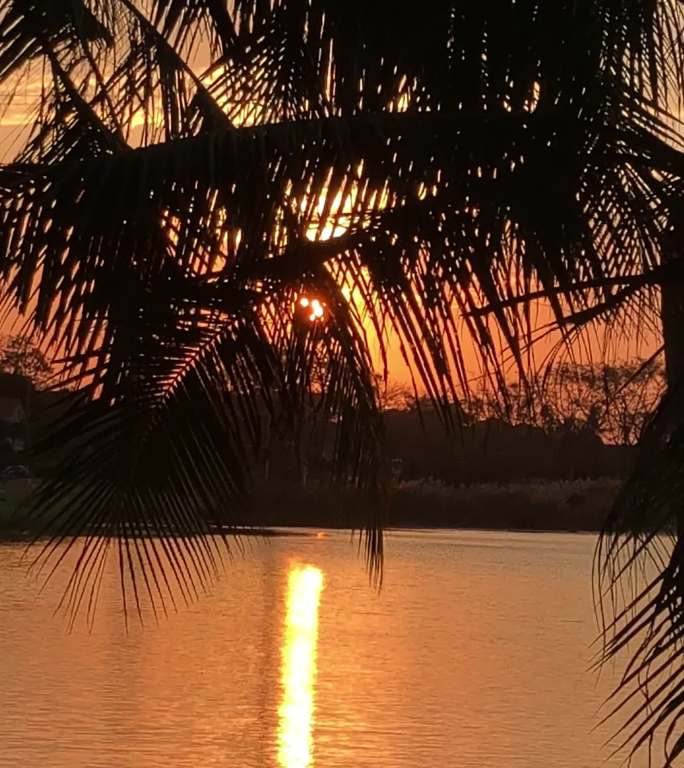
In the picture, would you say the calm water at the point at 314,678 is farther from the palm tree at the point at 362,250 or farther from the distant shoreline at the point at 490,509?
the distant shoreline at the point at 490,509

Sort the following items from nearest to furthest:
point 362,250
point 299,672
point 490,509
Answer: point 362,250
point 299,672
point 490,509

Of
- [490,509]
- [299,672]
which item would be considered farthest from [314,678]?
[490,509]

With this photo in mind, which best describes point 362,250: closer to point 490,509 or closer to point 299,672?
point 299,672

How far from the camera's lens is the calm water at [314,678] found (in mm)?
14227

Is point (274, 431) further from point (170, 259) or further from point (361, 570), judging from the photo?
point (361, 570)

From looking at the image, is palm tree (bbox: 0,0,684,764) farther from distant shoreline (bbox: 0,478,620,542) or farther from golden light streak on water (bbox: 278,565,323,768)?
distant shoreline (bbox: 0,478,620,542)

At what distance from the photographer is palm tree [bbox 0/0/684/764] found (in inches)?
200

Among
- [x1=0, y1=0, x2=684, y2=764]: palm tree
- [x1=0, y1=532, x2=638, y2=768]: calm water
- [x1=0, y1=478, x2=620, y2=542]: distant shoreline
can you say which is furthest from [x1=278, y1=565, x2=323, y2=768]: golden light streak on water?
[x1=0, y1=478, x2=620, y2=542]: distant shoreline

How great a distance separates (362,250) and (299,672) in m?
14.8

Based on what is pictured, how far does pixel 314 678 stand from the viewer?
19.5 metres

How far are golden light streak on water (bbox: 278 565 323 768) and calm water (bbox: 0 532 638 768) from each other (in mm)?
41

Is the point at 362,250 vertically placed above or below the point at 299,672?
above

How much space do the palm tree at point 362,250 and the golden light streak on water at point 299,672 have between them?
8.36m

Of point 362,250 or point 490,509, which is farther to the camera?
point 490,509
